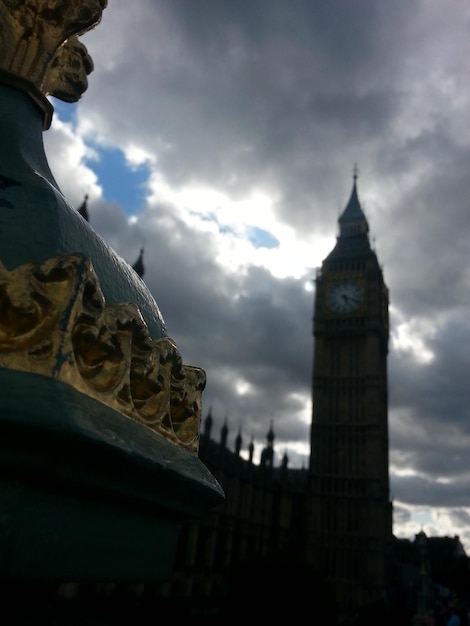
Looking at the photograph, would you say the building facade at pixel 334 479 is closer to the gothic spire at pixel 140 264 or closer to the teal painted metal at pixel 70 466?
the gothic spire at pixel 140 264

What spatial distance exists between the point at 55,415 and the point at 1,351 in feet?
0.40

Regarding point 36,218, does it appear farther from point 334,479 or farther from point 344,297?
point 344,297

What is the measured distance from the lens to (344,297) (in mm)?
39156

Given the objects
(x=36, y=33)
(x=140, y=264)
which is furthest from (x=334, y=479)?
(x=36, y=33)

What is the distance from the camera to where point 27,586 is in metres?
0.70

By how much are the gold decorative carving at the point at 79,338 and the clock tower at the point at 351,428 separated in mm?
34543

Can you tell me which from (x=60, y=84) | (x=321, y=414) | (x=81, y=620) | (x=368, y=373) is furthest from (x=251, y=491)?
(x=60, y=84)

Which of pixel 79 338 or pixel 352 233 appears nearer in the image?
pixel 79 338

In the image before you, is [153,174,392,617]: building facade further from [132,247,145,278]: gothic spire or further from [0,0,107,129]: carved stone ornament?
[0,0,107,129]: carved stone ornament

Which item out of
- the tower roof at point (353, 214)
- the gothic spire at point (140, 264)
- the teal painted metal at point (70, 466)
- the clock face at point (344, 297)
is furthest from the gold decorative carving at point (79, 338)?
the tower roof at point (353, 214)

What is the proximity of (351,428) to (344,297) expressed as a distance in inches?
375

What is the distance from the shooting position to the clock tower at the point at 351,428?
32.8 meters

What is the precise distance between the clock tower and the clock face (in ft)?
0.24

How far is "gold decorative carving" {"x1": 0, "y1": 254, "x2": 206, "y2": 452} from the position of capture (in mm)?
706
